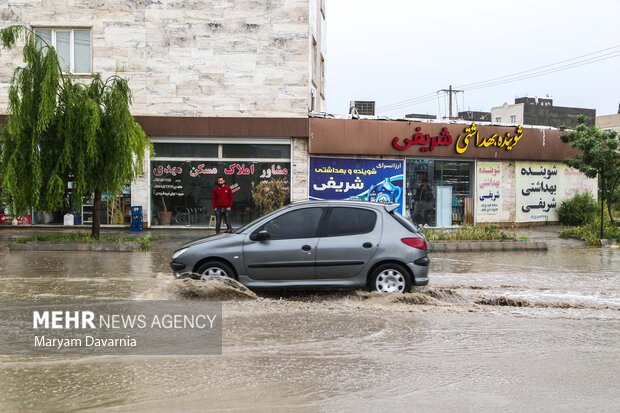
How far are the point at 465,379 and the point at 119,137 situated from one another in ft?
44.0

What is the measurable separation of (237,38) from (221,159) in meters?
4.11

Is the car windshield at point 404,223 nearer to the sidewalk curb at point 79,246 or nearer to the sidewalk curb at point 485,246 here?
the sidewalk curb at point 485,246

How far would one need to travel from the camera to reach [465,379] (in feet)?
20.0

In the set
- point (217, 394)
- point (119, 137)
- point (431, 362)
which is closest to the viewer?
point (217, 394)

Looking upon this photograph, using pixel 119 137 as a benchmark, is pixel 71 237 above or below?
below

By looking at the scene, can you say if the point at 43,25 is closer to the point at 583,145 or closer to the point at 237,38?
the point at 237,38

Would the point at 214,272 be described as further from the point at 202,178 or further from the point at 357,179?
the point at 357,179

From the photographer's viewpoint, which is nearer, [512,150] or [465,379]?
[465,379]

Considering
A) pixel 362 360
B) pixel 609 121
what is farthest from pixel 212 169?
pixel 609 121

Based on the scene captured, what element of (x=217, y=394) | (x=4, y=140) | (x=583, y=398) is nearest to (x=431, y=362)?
(x=583, y=398)

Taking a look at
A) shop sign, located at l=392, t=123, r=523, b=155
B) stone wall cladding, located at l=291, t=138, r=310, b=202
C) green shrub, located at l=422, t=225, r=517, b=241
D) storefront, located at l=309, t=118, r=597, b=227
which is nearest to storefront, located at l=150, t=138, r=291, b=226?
stone wall cladding, located at l=291, t=138, r=310, b=202

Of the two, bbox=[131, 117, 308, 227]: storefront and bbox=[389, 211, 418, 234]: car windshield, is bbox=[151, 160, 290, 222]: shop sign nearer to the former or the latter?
bbox=[131, 117, 308, 227]: storefront

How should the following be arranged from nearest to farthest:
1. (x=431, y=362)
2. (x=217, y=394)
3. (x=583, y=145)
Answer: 1. (x=217, y=394)
2. (x=431, y=362)
3. (x=583, y=145)

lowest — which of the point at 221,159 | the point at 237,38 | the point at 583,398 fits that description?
the point at 583,398
